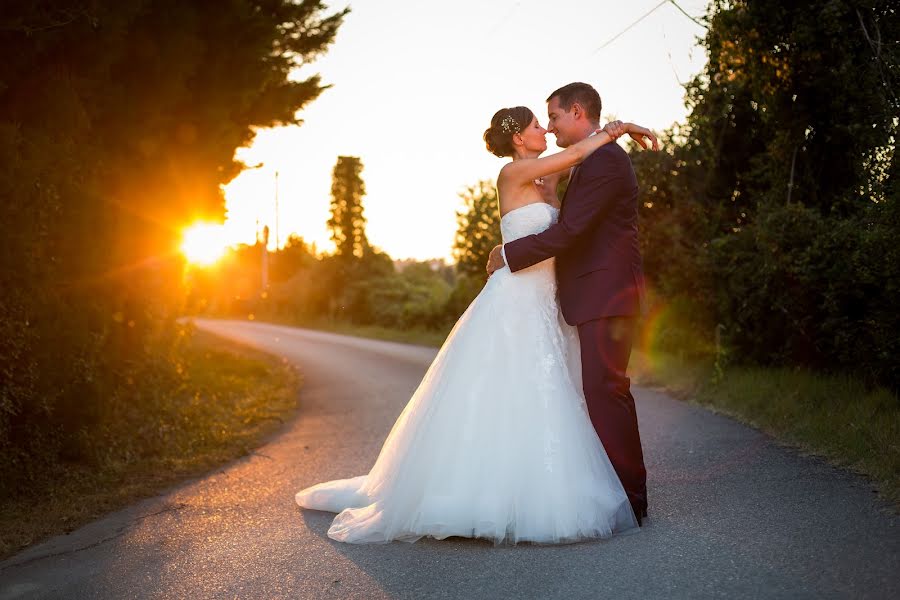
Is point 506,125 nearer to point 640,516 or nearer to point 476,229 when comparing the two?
point 640,516

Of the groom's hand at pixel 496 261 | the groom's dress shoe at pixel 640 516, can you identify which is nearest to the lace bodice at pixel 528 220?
the groom's hand at pixel 496 261

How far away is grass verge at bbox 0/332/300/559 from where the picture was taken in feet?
18.4

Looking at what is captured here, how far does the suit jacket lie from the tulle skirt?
0.88 feet

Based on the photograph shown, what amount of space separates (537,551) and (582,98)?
2831mm

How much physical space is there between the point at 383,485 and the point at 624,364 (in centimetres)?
168

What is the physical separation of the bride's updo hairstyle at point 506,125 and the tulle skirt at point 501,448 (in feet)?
2.80

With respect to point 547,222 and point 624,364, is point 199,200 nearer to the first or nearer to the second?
point 547,222

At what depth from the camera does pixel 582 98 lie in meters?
5.07

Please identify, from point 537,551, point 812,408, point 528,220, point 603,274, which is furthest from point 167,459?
point 812,408

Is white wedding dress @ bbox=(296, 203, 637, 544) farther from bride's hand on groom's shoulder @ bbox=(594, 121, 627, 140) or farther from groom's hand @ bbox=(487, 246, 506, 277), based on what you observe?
bride's hand on groom's shoulder @ bbox=(594, 121, 627, 140)

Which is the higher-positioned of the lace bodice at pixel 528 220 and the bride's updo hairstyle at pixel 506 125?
the bride's updo hairstyle at pixel 506 125

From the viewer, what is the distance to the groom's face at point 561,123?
510 centimetres

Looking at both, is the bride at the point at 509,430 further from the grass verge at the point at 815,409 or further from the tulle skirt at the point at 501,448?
the grass verge at the point at 815,409

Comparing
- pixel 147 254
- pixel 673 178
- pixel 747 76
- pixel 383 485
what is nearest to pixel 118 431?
pixel 147 254
